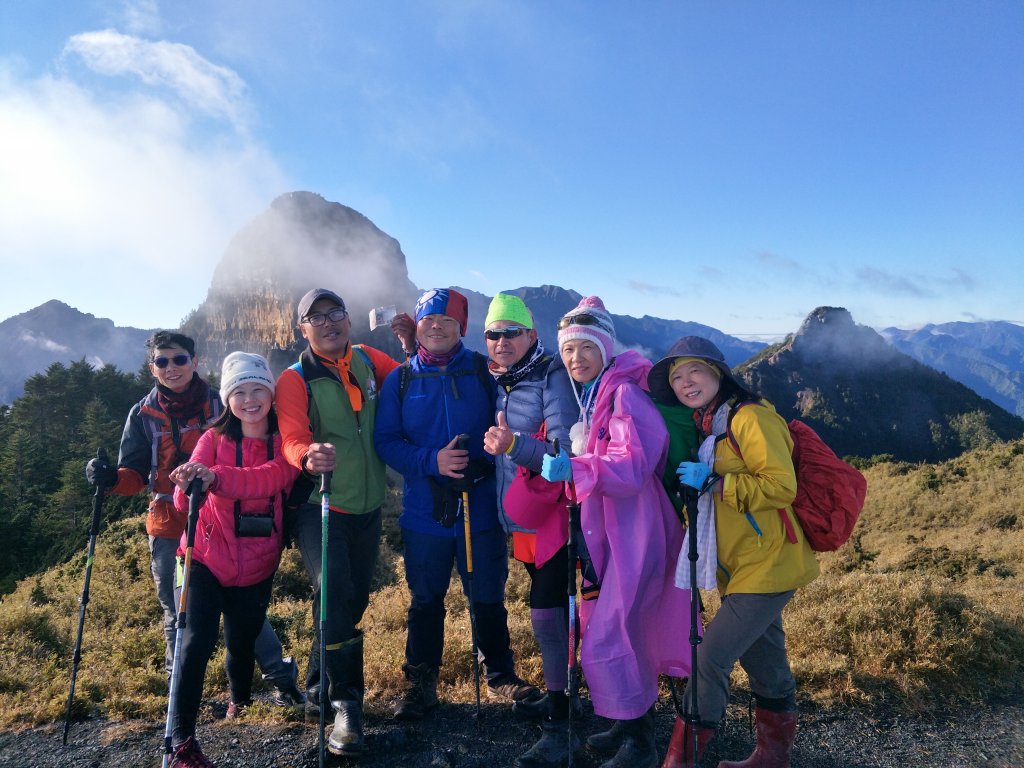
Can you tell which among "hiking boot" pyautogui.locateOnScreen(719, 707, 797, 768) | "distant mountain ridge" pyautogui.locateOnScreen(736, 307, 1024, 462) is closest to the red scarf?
"hiking boot" pyautogui.locateOnScreen(719, 707, 797, 768)

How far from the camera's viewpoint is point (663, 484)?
3783 millimetres

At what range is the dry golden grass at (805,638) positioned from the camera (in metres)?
4.95

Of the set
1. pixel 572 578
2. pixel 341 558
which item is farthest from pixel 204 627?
pixel 572 578

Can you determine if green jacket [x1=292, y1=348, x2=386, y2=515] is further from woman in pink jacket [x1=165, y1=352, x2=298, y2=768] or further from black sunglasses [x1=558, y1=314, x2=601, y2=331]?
black sunglasses [x1=558, y1=314, x2=601, y2=331]

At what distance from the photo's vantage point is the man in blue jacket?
4.30 m

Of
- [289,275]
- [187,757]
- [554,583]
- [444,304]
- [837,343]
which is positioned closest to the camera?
[187,757]

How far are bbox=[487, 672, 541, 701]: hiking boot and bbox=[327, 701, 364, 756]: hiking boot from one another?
3.75 ft

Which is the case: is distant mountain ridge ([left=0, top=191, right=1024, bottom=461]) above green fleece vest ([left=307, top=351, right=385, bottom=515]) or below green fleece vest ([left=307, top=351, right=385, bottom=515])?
above

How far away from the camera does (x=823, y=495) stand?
137 inches

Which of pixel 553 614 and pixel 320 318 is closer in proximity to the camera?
pixel 553 614

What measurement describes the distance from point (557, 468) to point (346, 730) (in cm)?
245

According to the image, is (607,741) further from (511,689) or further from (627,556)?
(627,556)

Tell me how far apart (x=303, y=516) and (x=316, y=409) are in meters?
0.85

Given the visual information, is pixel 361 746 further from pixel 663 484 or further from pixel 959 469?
pixel 959 469
